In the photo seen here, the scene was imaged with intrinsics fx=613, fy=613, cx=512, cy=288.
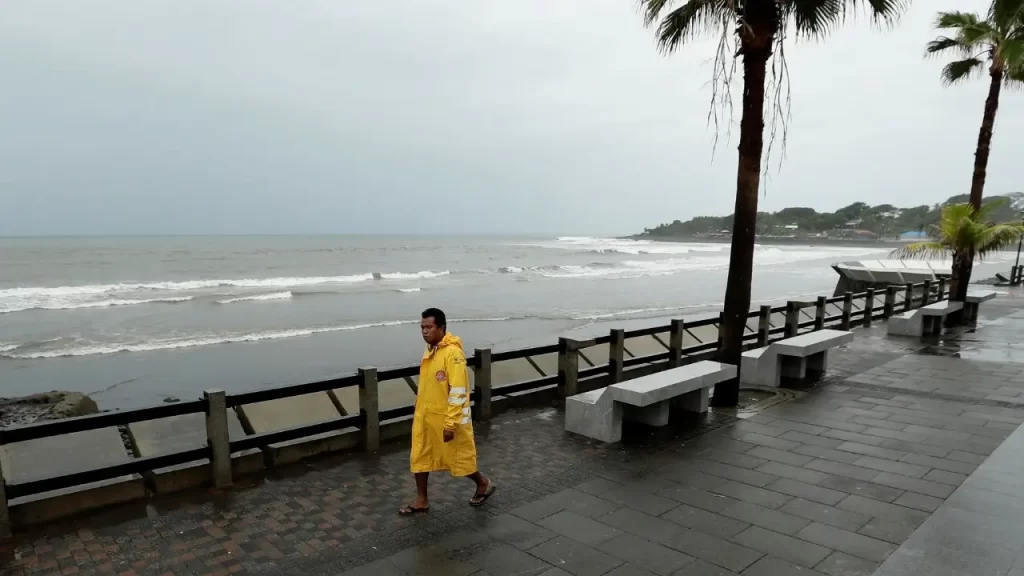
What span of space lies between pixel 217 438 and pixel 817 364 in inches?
363

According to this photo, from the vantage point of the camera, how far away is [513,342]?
20.2m

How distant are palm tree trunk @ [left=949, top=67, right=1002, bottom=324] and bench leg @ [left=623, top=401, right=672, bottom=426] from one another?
12735 mm

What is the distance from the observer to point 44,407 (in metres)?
12.0

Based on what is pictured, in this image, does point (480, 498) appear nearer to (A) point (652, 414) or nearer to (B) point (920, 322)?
(A) point (652, 414)

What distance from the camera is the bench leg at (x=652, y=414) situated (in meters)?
7.21

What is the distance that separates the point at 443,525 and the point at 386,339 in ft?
53.2

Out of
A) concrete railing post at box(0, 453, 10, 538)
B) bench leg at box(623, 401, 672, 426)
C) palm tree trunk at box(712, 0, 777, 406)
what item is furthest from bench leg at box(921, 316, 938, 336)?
concrete railing post at box(0, 453, 10, 538)

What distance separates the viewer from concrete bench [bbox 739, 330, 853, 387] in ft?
30.9

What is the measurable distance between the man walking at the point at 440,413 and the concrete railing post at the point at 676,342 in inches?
251

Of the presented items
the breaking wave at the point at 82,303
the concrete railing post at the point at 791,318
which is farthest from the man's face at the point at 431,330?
the breaking wave at the point at 82,303

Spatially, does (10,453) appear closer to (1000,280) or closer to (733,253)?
(733,253)

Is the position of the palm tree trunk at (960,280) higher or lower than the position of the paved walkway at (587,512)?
higher

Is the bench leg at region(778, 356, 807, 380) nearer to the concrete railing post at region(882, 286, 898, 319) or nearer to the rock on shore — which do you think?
the concrete railing post at region(882, 286, 898, 319)

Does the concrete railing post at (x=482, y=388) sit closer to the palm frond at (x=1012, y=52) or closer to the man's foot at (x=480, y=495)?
the man's foot at (x=480, y=495)
